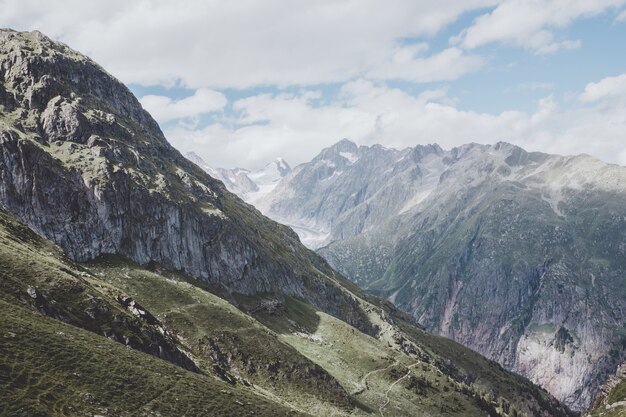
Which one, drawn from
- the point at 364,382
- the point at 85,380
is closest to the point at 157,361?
the point at 85,380

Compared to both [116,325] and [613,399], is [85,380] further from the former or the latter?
[613,399]

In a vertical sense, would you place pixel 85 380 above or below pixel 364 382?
above

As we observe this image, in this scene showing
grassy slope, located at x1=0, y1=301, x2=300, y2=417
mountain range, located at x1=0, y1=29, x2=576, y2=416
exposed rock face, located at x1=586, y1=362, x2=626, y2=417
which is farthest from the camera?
exposed rock face, located at x1=586, y1=362, x2=626, y2=417

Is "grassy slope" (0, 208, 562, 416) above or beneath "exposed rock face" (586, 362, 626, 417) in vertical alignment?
above

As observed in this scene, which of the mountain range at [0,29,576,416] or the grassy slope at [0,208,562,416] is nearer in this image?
the grassy slope at [0,208,562,416]

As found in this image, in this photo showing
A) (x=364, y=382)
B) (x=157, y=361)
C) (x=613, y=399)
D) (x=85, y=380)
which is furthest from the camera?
(x=364, y=382)

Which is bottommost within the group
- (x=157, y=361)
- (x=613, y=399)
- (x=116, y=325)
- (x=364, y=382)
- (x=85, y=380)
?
(x=613, y=399)

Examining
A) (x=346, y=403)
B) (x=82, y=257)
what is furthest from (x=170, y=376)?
(x=82, y=257)

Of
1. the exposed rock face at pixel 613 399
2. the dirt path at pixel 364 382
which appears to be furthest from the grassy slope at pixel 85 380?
the exposed rock face at pixel 613 399

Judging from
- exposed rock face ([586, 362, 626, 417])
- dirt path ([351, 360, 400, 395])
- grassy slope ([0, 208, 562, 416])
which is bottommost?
exposed rock face ([586, 362, 626, 417])

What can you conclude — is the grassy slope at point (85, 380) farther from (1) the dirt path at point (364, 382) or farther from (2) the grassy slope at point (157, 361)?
(1) the dirt path at point (364, 382)

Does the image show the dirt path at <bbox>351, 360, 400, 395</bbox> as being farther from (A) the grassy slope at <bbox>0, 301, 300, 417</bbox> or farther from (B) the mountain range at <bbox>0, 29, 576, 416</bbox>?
(A) the grassy slope at <bbox>0, 301, 300, 417</bbox>

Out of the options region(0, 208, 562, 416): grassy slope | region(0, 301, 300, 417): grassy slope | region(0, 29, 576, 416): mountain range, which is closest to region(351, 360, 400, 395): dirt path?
region(0, 208, 562, 416): grassy slope

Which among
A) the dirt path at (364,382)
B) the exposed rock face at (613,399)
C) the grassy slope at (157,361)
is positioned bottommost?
the exposed rock face at (613,399)
